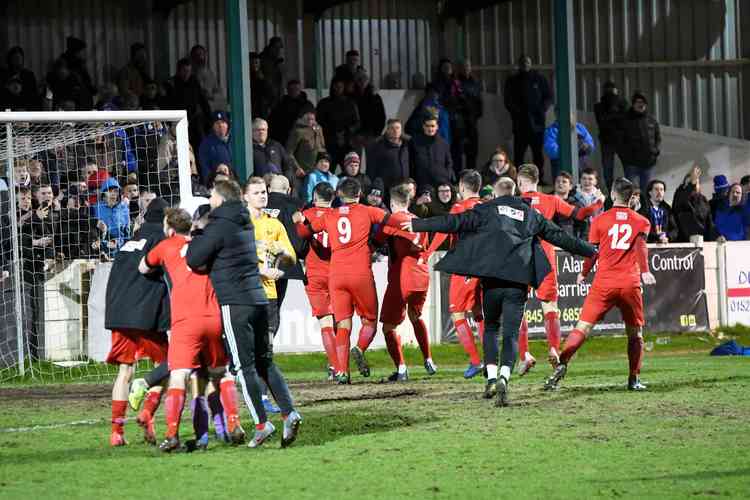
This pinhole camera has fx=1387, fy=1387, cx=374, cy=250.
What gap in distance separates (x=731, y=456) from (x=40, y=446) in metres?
5.06

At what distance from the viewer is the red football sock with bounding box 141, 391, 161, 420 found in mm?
10229

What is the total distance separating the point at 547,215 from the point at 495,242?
10.6ft

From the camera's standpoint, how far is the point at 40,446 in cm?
1048

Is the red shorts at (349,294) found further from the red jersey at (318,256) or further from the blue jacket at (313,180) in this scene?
the blue jacket at (313,180)

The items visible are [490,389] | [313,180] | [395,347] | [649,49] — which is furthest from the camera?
[649,49]

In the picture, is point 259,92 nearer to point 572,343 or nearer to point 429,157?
point 429,157

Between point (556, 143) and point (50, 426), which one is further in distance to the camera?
point (556, 143)

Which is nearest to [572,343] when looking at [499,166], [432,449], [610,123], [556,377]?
[556,377]

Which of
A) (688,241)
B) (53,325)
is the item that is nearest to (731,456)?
(53,325)

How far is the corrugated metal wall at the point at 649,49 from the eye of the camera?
29.4 m

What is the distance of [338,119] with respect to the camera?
22.7m

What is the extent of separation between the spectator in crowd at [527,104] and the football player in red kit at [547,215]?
9.07m

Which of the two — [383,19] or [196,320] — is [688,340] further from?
[196,320]

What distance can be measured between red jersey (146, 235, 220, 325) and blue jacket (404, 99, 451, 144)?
1235 centimetres
